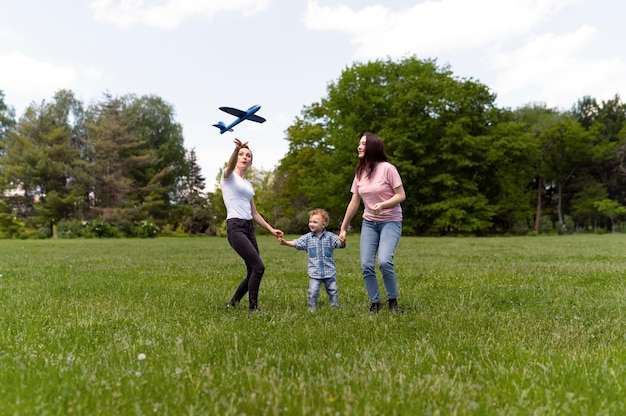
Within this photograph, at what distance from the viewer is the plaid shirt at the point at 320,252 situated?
259 inches

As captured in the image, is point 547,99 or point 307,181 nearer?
point 307,181

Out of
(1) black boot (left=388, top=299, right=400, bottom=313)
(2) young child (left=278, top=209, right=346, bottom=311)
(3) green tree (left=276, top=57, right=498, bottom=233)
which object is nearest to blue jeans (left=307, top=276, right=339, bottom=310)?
(2) young child (left=278, top=209, right=346, bottom=311)

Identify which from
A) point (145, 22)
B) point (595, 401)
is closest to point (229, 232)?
point (595, 401)

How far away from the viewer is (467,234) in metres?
42.4

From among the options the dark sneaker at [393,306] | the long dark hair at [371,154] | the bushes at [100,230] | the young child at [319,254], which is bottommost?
the bushes at [100,230]

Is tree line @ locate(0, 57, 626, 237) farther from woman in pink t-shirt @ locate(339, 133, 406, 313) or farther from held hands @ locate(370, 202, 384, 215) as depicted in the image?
held hands @ locate(370, 202, 384, 215)

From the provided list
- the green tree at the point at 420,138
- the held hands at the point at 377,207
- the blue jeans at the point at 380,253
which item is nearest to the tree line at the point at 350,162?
the green tree at the point at 420,138

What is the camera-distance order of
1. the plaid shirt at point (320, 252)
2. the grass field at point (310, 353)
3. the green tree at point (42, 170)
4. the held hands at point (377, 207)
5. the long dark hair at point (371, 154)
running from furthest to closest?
the green tree at point (42, 170) < the plaid shirt at point (320, 252) < the long dark hair at point (371, 154) < the held hands at point (377, 207) < the grass field at point (310, 353)

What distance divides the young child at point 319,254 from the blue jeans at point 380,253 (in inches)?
15.1

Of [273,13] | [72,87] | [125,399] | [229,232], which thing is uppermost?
[72,87]

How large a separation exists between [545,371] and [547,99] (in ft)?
268

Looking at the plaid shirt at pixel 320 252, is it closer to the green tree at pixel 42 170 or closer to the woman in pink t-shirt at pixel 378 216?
the woman in pink t-shirt at pixel 378 216

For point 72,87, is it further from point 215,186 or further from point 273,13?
point 273,13

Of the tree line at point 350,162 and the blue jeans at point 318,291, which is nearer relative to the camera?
the blue jeans at point 318,291
